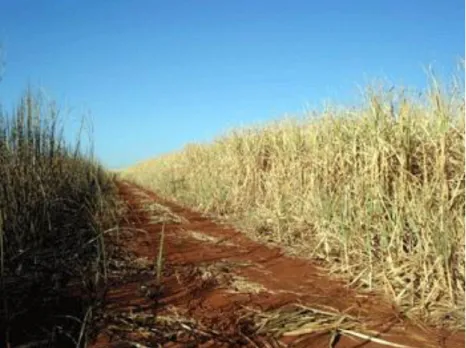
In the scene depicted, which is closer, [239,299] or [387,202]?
[239,299]

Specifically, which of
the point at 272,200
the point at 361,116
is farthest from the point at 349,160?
the point at 272,200

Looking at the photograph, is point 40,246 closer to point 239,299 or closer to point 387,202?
point 239,299

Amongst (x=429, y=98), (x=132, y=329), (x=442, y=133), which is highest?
(x=429, y=98)

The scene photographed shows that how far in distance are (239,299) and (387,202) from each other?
157 centimetres

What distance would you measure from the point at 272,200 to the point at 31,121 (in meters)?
Result: 3.87

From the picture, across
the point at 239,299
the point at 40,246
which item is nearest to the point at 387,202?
the point at 239,299

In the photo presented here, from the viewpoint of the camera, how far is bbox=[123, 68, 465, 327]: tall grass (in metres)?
3.69

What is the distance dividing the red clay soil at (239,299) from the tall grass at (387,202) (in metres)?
0.26

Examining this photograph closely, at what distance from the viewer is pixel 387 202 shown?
4465 millimetres

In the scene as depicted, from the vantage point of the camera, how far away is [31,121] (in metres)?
5.16

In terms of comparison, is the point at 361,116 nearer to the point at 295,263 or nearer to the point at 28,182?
the point at 295,263

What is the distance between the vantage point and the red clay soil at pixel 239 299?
114 inches

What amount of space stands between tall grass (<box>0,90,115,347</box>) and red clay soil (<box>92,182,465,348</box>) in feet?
0.80

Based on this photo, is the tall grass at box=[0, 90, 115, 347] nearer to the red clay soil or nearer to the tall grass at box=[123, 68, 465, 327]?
the red clay soil
